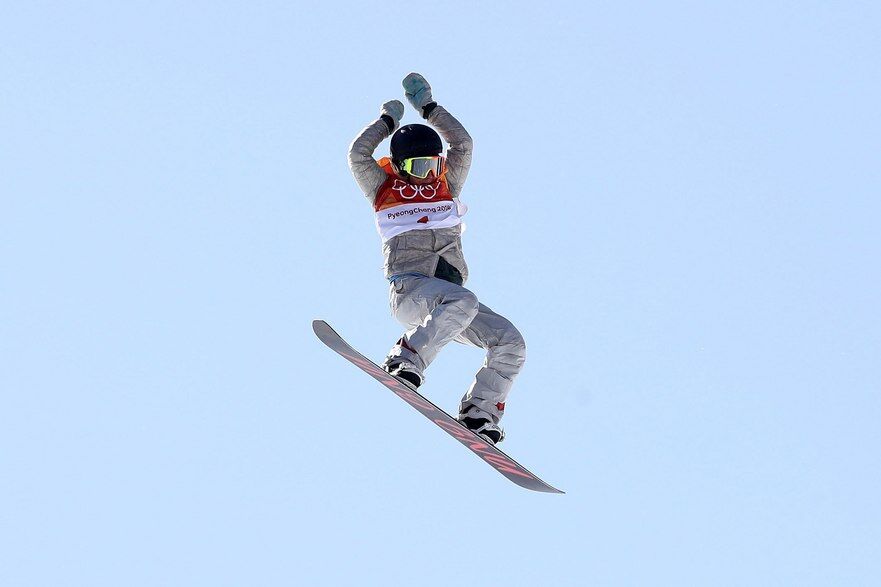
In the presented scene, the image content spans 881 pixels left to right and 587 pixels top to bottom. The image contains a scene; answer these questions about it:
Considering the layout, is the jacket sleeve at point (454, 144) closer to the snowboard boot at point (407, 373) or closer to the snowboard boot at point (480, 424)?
the snowboard boot at point (407, 373)

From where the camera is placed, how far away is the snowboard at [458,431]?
14.4 metres

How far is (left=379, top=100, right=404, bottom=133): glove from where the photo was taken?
16250 millimetres

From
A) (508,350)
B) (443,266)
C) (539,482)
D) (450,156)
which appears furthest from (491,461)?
(450,156)

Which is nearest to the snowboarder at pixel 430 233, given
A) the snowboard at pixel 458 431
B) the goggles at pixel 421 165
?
the goggles at pixel 421 165

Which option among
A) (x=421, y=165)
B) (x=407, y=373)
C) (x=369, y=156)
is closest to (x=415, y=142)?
(x=421, y=165)

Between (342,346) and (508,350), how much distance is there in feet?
6.09

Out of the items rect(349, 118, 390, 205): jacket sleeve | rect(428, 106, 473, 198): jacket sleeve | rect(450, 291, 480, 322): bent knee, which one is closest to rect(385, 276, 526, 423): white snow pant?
rect(450, 291, 480, 322): bent knee

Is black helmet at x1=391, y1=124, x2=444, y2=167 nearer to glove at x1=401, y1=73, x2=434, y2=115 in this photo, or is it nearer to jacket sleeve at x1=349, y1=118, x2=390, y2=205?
jacket sleeve at x1=349, y1=118, x2=390, y2=205

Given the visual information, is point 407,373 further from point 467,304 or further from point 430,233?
point 430,233

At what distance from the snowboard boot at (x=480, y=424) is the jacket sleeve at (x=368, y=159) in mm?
2723

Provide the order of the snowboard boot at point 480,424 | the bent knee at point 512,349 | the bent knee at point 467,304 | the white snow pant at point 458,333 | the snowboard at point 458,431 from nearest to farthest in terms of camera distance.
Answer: the snowboard at point 458,431 < the white snow pant at point 458,333 < the bent knee at point 467,304 < the snowboard boot at point 480,424 < the bent knee at point 512,349

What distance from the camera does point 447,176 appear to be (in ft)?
53.5

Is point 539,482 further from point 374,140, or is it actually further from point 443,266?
point 374,140

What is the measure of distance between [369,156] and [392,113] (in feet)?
2.41
